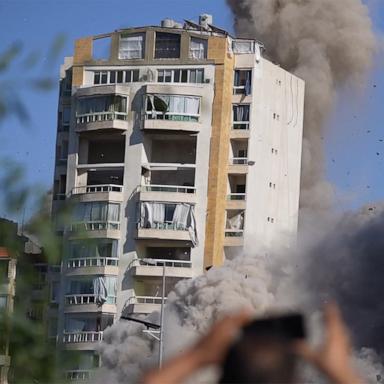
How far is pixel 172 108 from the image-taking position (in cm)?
8025

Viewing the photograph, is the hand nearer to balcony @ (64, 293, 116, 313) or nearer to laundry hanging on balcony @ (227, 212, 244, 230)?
balcony @ (64, 293, 116, 313)

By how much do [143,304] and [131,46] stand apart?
14.3 meters

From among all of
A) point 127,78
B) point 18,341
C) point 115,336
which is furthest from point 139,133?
point 18,341

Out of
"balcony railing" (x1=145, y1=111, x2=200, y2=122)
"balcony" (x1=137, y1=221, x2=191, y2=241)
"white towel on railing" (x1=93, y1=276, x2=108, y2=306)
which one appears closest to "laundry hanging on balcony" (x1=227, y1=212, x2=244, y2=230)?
"balcony" (x1=137, y1=221, x2=191, y2=241)

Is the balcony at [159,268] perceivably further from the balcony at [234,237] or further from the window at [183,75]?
the window at [183,75]

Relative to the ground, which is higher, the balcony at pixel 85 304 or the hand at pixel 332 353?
the hand at pixel 332 353

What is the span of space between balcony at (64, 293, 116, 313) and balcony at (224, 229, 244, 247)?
21.9 feet

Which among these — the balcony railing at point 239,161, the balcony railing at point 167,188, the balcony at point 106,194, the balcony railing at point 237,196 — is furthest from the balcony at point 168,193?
the balcony railing at point 239,161

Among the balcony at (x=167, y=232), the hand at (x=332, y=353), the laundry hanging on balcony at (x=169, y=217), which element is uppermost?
the laundry hanging on balcony at (x=169, y=217)

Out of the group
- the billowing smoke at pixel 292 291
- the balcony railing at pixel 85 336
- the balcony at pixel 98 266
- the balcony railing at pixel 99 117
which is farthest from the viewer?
the balcony railing at pixel 99 117

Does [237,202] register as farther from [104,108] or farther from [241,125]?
[104,108]

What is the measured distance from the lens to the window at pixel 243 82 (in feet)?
273

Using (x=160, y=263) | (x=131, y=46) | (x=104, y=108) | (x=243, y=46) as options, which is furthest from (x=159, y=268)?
(x=243, y=46)

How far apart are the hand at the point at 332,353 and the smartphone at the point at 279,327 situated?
2.8 inches
